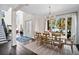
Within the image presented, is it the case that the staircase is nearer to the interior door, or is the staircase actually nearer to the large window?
the interior door

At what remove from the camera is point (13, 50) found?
2180 millimetres

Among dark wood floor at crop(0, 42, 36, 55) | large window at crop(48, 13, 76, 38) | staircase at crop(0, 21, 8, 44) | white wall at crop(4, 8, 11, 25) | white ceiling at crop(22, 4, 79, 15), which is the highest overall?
white ceiling at crop(22, 4, 79, 15)

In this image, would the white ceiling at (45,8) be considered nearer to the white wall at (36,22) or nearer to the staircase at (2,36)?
the white wall at (36,22)

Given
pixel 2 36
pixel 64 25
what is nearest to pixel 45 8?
pixel 64 25

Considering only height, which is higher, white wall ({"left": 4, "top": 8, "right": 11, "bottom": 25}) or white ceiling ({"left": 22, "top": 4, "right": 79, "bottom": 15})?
Answer: white ceiling ({"left": 22, "top": 4, "right": 79, "bottom": 15})

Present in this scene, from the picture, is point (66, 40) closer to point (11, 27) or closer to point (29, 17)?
point (29, 17)

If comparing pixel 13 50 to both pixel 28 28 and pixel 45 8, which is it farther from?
pixel 45 8

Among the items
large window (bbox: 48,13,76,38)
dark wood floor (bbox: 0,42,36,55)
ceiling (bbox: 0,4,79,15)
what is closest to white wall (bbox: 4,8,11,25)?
ceiling (bbox: 0,4,79,15)

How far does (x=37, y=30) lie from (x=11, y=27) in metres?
0.50

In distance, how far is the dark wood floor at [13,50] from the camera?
215 centimetres

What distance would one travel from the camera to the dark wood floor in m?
2.15

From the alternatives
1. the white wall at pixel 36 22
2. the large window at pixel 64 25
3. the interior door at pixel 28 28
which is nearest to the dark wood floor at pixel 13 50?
the interior door at pixel 28 28

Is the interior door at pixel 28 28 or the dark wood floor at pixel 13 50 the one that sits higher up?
the interior door at pixel 28 28
